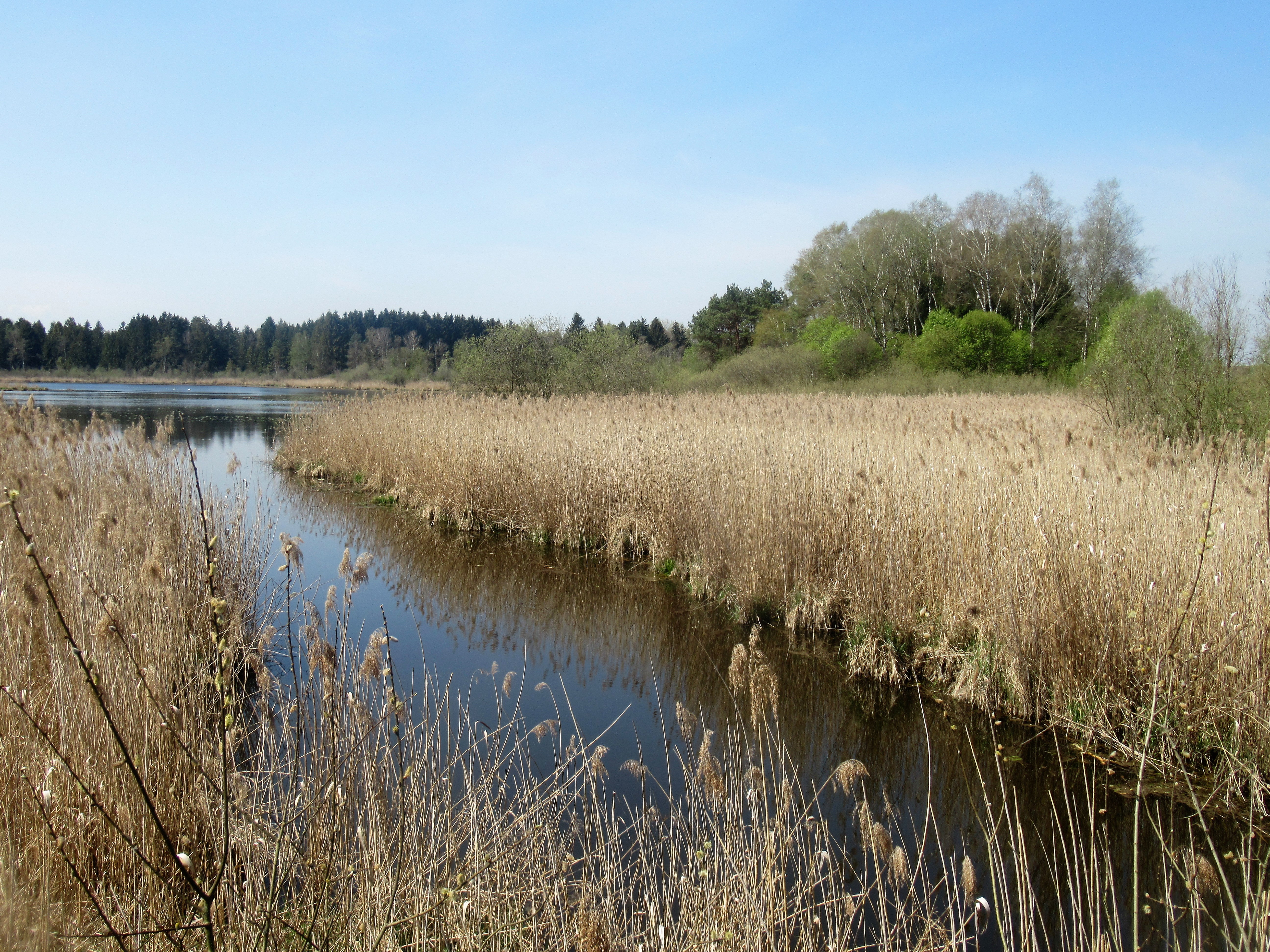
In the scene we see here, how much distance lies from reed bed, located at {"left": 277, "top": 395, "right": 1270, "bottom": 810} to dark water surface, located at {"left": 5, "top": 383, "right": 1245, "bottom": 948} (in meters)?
0.31

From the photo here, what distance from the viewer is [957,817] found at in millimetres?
3514

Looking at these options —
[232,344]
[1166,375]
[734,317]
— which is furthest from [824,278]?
[232,344]

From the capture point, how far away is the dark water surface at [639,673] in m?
3.72

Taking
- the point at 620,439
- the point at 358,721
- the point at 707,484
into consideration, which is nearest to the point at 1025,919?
the point at 358,721

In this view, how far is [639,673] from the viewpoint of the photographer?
5230mm

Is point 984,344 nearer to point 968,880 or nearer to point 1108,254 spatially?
point 1108,254

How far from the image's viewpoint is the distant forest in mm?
69062

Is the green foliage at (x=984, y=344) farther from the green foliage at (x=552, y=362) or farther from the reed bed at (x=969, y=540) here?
the reed bed at (x=969, y=540)

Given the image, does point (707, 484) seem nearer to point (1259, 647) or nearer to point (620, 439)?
point (620, 439)

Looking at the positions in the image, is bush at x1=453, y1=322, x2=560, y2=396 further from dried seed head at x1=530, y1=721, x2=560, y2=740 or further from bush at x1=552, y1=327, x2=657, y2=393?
dried seed head at x1=530, y1=721, x2=560, y2=740

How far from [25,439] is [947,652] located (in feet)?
23.2

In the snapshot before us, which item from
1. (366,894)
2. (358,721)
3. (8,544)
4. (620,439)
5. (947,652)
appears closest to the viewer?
(366,894)

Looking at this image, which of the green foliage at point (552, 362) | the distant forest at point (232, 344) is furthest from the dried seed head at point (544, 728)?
the distant forest at point (232, 344)

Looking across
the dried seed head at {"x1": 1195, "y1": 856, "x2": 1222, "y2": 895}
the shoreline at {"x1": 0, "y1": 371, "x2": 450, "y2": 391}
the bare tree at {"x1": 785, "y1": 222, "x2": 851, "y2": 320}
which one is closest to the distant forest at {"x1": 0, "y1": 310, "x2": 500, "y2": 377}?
the shoreline at {"x1": 0, "y1": 371, "x2": 450, "y2": 391}
